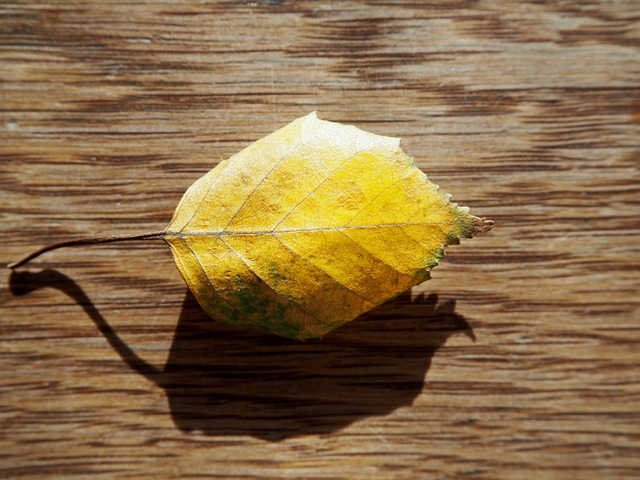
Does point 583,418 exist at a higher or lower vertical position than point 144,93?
lower

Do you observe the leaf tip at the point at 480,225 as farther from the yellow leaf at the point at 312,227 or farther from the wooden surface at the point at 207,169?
the wooden surface at the point at 207,169

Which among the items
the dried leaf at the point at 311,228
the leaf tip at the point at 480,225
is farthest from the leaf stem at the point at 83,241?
the leaf tip at the point at 480,225

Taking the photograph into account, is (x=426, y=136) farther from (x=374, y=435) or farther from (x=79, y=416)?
(x=79, y=416)

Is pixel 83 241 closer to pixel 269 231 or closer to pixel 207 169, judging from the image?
pixel 207 169

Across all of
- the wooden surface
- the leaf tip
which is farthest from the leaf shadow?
the leaf tip

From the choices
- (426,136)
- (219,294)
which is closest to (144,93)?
(219,294)

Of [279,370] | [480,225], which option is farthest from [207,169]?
[480,225]
